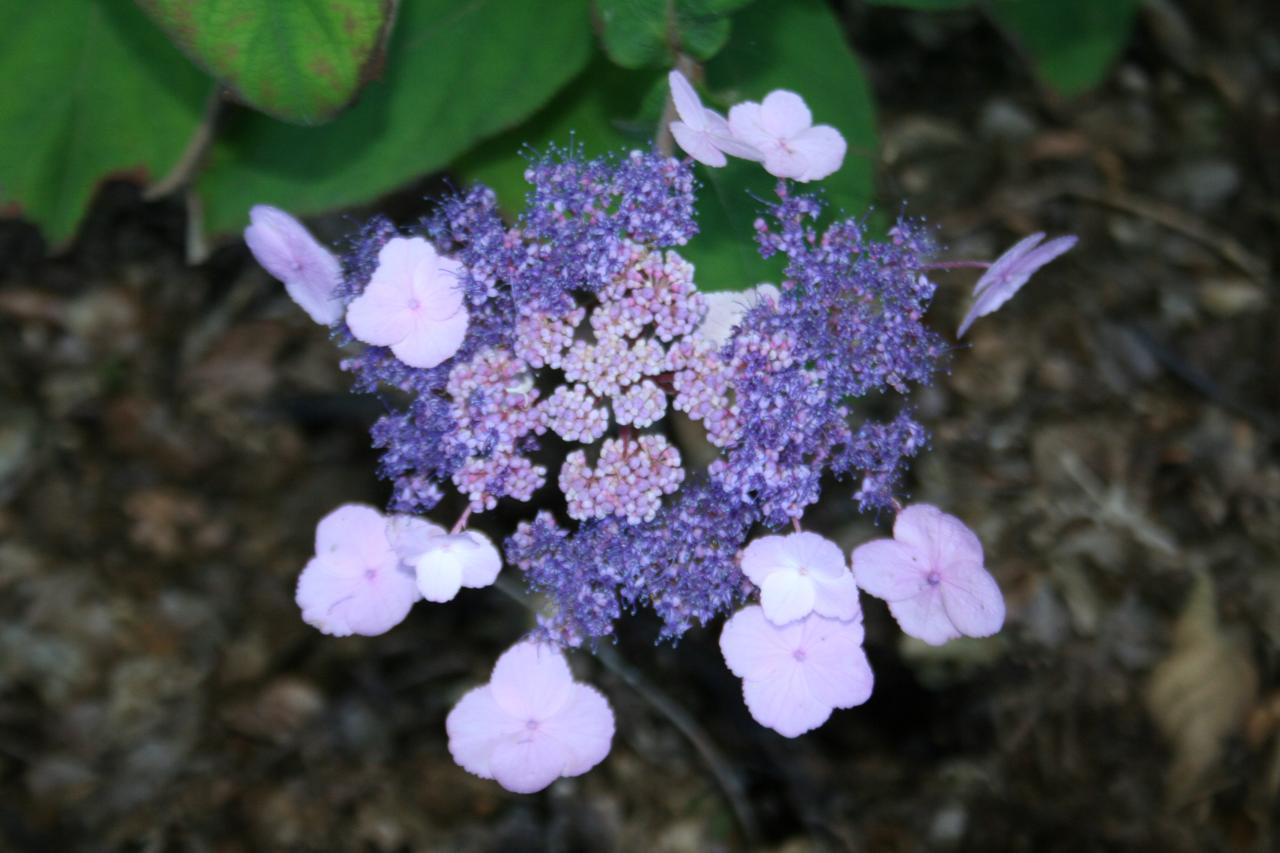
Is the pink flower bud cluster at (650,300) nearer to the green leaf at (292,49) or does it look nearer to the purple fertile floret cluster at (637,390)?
the purple fertile floret cluster at (637,390)

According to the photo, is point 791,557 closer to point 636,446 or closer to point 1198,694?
point 636,446

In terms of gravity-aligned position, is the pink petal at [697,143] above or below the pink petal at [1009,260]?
above

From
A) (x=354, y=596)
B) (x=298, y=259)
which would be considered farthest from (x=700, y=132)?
(x=354, y=596)

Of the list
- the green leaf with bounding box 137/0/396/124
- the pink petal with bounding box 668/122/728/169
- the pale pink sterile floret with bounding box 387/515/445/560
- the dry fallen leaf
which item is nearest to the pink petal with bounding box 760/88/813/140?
the pink petal with bounding box 668/122/728/169

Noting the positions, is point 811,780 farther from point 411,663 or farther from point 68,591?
point 68,591

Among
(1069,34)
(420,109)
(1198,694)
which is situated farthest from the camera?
(1069,34)

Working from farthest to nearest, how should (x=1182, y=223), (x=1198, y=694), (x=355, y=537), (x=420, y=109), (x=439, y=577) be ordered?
(x=1182, y=223) → (x=1198, y=694) → (x=420, y=109) → (x=355, y=537) → (x=439, y=577)

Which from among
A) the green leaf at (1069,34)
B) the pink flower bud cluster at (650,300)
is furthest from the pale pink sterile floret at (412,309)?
the green leaf at (1069,34)
